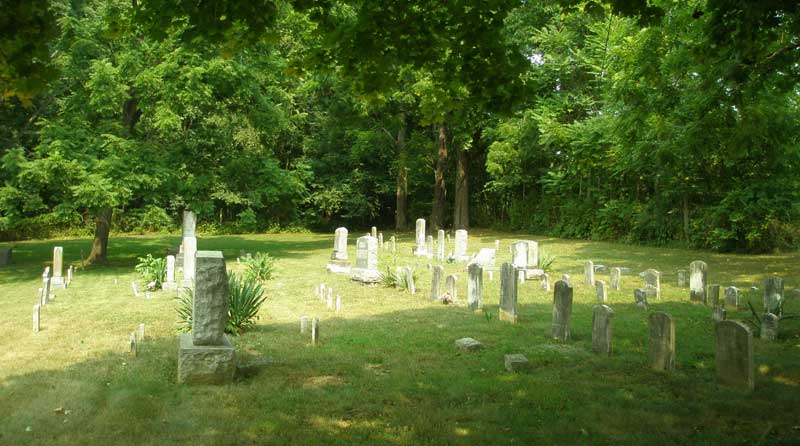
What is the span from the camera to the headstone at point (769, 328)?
8.65 m

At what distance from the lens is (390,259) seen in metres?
22.2

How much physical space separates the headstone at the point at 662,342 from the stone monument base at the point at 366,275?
31.4 ft

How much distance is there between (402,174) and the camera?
35594 millimetres

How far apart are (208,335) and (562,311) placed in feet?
16.1

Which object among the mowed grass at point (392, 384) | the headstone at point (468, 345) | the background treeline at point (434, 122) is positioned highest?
the background treeline at point (434, 122)

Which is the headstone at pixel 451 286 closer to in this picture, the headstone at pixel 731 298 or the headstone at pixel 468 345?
the headstone at pixel 468 345

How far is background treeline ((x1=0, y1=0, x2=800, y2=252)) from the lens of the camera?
23.4 feet

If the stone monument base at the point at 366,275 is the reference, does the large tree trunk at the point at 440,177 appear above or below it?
above

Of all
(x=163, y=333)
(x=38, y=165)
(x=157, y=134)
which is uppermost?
(x=157, y=134)

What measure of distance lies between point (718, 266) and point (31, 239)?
33.5m

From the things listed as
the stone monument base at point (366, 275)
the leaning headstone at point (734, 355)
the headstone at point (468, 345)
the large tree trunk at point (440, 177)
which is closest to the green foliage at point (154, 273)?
the stone monument base at point (366, 275)

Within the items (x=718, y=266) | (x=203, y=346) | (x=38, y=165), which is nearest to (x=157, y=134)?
(x=38, y=165)

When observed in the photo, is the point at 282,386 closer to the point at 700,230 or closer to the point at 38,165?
the point at 38,165

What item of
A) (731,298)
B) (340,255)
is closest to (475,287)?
(731,298)
